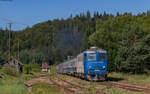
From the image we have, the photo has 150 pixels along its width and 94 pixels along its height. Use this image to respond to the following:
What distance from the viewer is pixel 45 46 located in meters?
108

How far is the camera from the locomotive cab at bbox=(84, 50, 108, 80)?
24.1 metres

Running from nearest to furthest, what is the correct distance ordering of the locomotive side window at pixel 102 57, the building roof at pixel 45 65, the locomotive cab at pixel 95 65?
the locomotive cab at pixel 95 65 → the locomotive side window at pixel 102 57 → the building roof at pixel 45 65

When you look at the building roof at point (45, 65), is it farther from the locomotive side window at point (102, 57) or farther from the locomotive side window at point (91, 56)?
the locomotive side window at point (102, 57)

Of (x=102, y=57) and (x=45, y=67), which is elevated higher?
(x=45, y=67)

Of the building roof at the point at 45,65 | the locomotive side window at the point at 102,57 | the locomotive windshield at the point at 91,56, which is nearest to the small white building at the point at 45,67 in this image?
the building roof at the point at 45,65

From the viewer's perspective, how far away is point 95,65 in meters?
24.3

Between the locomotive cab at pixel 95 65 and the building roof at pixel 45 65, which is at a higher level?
the building roof at pixel 45 65

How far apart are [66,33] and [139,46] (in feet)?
122

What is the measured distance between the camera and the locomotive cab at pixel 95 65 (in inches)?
949

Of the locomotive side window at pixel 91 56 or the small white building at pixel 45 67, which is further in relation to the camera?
the small white building at pixel 45 67

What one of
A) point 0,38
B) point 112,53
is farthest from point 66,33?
point 0,38

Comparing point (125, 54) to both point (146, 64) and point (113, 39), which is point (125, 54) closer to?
point (146, 64)

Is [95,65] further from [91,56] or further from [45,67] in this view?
[45,67]

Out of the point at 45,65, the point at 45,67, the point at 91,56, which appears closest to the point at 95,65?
the point at 91,56
